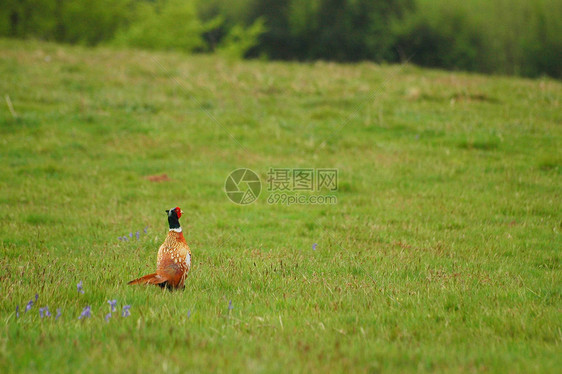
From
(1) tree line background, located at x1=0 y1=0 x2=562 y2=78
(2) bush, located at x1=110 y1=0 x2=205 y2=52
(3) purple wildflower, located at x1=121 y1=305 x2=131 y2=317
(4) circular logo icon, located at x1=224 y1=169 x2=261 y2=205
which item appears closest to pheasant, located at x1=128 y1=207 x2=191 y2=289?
Result: (3) purple wildflower, located at x1=121 y1=305 x2=131 y2=317

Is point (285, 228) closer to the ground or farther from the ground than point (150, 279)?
closer to the ground

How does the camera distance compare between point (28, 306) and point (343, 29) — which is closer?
point (28, 306)

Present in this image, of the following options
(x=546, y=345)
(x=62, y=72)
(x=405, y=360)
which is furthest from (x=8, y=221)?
(x=62, y=72)

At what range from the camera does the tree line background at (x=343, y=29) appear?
55.0 m

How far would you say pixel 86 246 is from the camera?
7926 millimetres

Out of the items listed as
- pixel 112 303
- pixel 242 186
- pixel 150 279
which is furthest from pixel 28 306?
pixel 242 186

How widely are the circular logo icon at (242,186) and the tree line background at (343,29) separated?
43.3 metres

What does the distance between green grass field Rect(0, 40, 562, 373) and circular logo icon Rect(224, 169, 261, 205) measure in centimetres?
27

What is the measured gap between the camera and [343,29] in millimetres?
61094

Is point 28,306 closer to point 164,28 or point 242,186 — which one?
point 242,186

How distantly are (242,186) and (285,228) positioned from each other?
10.1 ft

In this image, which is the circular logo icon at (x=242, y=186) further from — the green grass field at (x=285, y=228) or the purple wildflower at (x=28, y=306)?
the purple wildflower at (x=28, y=306)

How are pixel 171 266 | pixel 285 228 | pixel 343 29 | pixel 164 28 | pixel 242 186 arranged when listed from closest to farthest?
pixel 171 266, pixel 285 228, pixel 242 186, pixel 343 29, pixel 164 28

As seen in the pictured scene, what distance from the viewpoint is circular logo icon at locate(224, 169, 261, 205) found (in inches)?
444
